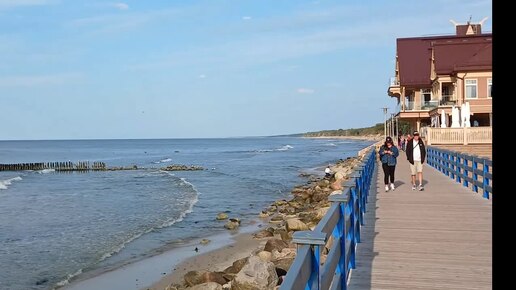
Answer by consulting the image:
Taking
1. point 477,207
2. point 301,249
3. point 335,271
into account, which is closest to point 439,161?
point 477,207

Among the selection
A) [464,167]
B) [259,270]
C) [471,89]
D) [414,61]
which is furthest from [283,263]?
[414,61]

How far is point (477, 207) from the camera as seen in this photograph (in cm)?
1112

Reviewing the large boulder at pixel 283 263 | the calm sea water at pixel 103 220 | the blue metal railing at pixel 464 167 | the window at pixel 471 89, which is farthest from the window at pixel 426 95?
the large boulder at pixel 283 263

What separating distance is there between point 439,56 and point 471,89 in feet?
18.5

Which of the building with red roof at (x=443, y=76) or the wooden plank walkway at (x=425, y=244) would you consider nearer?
the wooden plank walkway at (x=425, y=244)

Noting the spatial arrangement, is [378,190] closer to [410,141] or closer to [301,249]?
[410,141]

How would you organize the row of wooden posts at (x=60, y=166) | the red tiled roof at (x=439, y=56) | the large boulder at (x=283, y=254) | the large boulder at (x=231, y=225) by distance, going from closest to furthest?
1. the large boulder at (x=283, y=254)
2. the large boulder at (x=231, y=225)
3. the red tiled roof at (x=439, y=56)
4. the row of wooden posts at (x=60, y=166)

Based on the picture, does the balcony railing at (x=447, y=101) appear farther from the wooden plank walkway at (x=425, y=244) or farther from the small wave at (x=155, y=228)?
the wooden plank walkway at (x=425, y=244)

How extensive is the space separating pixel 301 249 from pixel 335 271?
1846 millimetres

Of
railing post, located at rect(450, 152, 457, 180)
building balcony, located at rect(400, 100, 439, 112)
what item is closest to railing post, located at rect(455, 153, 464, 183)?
railing post, located at rect(450, 152, 457, 180)

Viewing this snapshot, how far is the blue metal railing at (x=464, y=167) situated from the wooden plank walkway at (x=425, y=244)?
0.50 meters

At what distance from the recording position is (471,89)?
124 ft

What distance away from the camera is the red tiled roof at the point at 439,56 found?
38.3m

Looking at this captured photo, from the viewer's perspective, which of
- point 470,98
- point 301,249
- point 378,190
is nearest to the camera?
point 301,249
